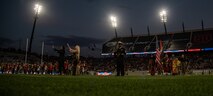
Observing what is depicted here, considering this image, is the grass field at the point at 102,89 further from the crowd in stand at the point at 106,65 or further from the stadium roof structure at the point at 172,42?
the stadium roof structure at the point at 172,42

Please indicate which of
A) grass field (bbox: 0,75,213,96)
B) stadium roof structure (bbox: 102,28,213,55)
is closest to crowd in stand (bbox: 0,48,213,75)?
stadium roof structure (bbox: 102,28,213,55)

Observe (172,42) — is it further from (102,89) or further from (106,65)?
(102,89)

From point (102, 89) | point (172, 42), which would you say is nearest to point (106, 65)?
point (172, 42)

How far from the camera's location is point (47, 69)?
126 feet

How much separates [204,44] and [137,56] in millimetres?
19413

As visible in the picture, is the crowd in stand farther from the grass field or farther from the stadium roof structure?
the grass field

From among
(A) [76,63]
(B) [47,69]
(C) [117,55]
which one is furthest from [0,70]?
(C) [117,55]

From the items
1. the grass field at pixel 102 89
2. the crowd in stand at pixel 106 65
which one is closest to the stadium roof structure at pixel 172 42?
the crowd in stand at pixel 106 65

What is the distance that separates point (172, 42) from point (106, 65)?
1868 cm

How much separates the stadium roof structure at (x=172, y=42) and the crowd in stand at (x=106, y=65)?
1903 mm

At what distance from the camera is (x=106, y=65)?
71125 millimetres

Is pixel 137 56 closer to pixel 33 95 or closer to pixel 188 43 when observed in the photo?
pixel 188 43

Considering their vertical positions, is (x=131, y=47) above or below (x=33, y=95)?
above

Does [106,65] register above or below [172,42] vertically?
below
